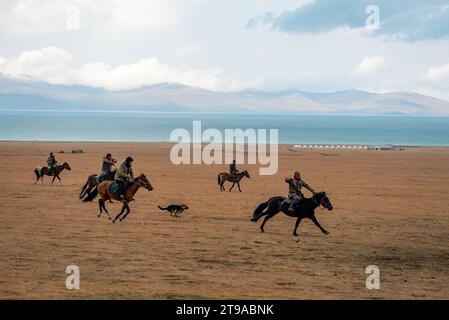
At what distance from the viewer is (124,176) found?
68.5ft

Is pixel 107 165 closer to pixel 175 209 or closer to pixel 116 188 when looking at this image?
pixel 175 209

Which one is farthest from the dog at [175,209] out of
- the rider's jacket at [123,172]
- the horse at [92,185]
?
the horse at [92,185]

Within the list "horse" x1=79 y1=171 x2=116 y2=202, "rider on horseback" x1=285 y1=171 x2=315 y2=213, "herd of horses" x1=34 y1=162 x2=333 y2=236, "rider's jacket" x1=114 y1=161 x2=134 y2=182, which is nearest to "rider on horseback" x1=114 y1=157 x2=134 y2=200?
"rider's jacket" x1=114 y1=161 x2=134 y2=182

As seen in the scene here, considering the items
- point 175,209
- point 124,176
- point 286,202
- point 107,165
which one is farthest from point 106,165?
point 286,202

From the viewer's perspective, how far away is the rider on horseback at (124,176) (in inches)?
818

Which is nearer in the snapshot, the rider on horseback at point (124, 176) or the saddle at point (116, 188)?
the rider on horseback at point (124, 176)

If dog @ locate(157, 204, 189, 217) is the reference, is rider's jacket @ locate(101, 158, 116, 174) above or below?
above

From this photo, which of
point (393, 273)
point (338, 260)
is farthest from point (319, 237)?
point (393, 273)

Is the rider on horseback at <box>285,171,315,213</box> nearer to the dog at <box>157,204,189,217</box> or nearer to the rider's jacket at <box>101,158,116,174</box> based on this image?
the dog at <box>157,204,189,217</box>

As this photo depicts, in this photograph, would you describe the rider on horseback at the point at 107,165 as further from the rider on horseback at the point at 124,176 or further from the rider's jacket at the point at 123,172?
the rider's jacket at the point at 123,172

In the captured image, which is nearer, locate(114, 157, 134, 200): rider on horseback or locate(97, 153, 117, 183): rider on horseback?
locate(114, 157, 134, 200): rider on horseback

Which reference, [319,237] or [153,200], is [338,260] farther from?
[153,200]

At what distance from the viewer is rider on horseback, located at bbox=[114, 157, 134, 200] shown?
68.1ft
